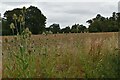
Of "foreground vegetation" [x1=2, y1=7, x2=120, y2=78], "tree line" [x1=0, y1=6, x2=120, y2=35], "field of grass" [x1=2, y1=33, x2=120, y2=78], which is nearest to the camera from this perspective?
"foreground vegetation" [x1=2, y1=7, x2=120, y2=78]

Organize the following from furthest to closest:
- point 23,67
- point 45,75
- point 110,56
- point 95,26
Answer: point 95,26 < point 110,56 < point 45,75 < point 23,67

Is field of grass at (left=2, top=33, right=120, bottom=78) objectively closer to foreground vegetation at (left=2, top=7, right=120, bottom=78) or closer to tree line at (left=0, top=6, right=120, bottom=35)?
foreground vegetation at (left=2, top=7, right=120, bottom=78)

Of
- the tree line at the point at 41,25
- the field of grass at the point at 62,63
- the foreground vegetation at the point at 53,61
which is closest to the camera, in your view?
the foreground vegetation at the point at 53,61

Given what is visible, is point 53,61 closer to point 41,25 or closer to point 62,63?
point 62,63

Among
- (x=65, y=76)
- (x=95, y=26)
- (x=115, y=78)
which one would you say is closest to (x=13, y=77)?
(x=65, y=76)

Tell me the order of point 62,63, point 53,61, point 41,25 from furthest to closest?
point 41,25 → point 62,63 → point 53,61

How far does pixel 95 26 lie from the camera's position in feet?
96.5

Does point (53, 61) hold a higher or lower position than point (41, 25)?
lower

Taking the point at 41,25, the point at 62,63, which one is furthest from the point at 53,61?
the point at 41,25

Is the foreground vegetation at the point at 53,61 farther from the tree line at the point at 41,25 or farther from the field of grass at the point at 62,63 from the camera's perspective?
the tree line at the point at 41,25

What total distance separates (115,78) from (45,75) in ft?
3.85

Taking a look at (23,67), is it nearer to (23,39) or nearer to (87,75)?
(23,39)

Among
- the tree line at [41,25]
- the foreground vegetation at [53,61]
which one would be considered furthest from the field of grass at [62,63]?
the tree line at [41,25]

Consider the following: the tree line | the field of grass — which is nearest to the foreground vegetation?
the field of grass
